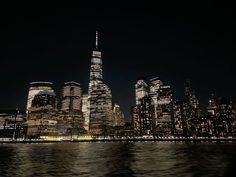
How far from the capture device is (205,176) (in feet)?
112

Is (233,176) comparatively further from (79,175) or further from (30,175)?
(30,175)

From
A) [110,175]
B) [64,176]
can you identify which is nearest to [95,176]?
[110,175]

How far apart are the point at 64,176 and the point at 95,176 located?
4366mm

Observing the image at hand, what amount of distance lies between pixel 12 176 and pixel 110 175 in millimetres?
13781

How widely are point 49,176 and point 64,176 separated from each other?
1995 mm

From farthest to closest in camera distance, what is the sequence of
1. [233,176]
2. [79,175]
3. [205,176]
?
[79,175] < [205,176] < [233,176]

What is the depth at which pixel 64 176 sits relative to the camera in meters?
36.1

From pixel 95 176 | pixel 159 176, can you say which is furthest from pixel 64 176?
pixel 159 176

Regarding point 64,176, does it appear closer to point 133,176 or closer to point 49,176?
point 49,176

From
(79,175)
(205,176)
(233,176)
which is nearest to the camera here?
(233,176)

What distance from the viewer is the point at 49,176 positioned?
35.6m

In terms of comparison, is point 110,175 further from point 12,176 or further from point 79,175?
point 12,176

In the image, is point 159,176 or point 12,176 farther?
point 12,176

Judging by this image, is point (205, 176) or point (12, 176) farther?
point (12, 176)
